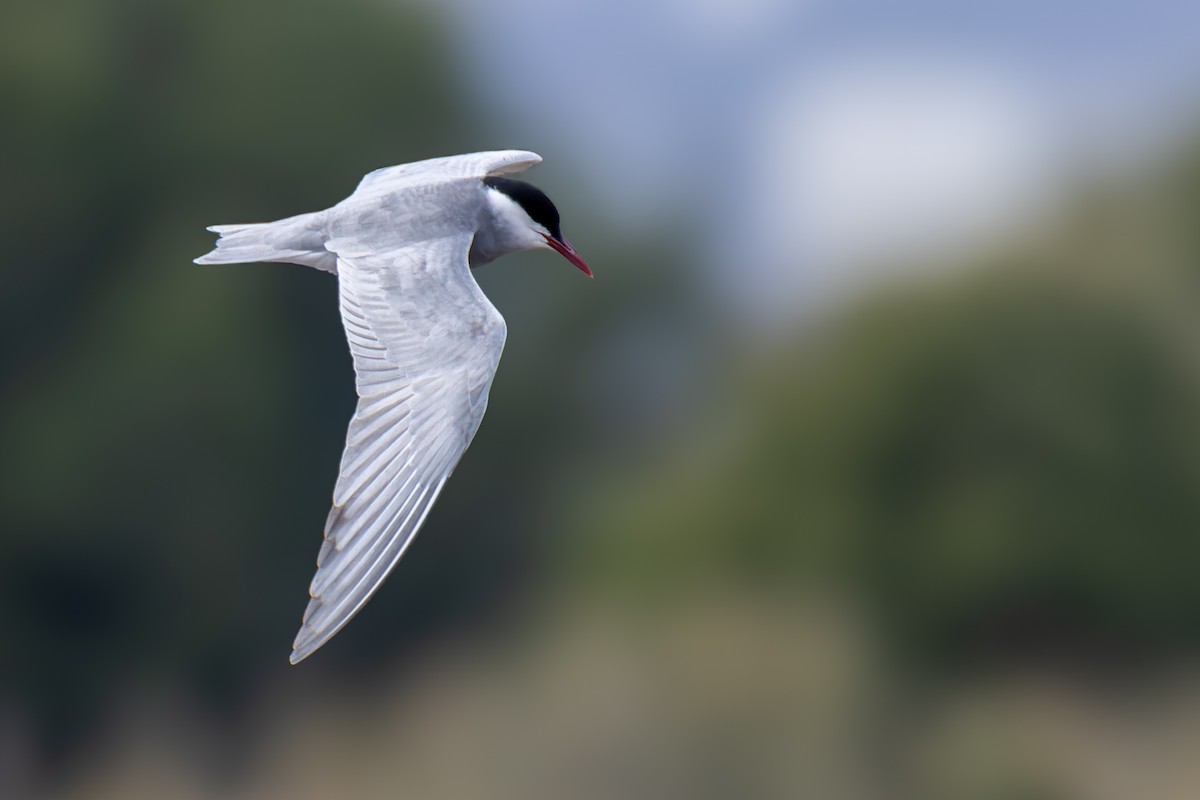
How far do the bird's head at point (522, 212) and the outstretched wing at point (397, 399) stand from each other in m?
0.19

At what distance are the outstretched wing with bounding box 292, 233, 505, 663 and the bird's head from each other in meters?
0.19

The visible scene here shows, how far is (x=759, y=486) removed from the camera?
9352mm

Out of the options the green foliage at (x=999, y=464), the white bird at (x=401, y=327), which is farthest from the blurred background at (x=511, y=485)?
the white bird at (x=401, y=327)

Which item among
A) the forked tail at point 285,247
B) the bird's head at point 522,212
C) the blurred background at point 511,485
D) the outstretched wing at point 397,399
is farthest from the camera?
the blurred background at point 511,485

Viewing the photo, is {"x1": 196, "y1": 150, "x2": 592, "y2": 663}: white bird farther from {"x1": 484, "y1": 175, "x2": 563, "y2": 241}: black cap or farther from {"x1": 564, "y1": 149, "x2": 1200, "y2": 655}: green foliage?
{"x1": 564, "y1": 149, "x2": 1200, "y2": 655}: green foliage

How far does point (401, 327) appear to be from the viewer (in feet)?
7.45

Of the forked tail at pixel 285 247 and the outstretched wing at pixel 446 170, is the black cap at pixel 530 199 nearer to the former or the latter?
the outstretched wing at pixel 446 170

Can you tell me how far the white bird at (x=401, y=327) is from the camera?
1.96 meters

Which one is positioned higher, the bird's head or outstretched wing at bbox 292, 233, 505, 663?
the bird's head

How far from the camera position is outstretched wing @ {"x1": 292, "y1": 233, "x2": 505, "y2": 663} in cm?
194

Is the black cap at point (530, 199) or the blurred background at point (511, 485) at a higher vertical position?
the black cap at point (530, 199)

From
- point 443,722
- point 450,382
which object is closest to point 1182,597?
point 443,722

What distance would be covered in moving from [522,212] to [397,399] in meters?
0.66

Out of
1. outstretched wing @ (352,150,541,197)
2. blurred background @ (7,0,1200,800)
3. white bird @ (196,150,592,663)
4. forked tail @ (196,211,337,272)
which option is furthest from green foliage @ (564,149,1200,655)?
forked tail @ (196,211,337,272)
